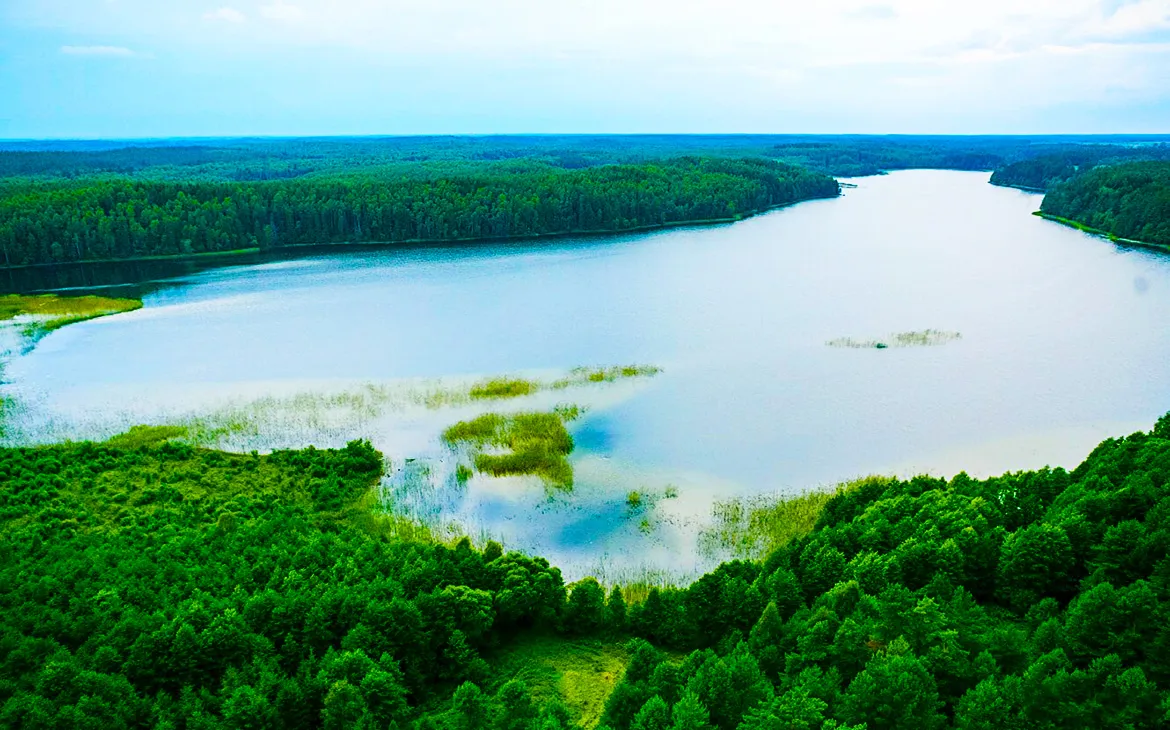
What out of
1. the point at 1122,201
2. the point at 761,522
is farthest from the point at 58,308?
the point at 1122,201

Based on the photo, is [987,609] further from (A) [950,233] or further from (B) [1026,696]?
(A) [950,233]

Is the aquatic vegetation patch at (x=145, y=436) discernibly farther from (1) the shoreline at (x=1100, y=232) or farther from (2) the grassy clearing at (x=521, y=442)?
(1) the shoreline at (x=1100, y=232)

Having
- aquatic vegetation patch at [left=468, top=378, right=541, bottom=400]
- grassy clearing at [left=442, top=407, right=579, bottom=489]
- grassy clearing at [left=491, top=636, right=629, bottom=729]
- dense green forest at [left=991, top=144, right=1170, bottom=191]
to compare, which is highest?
dense green forest at [left=991, top=144, right=1170, bottom=191]

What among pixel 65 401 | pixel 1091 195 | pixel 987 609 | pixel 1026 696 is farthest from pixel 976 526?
pixel 1091 195

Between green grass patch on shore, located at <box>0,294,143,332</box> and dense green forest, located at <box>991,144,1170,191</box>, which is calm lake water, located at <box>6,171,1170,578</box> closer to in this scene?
green grass patch on shore, located at <box>0,294,143,332</box>

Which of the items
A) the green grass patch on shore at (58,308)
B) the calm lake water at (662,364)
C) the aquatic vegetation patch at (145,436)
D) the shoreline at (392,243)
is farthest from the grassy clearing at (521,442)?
the shoreline at (392,243)

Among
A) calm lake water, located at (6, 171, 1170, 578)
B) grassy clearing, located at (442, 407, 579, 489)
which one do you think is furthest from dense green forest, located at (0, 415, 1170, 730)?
grassy clearing, located at (442, 407, 579, 489)
